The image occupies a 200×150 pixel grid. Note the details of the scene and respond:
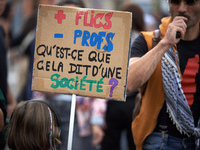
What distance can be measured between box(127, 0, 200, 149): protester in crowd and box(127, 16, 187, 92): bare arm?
10 millimetres

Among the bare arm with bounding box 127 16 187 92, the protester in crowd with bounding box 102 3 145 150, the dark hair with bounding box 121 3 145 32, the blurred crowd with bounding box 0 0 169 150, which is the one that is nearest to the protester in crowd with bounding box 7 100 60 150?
the bare arm with bounding box 127 16 187 92

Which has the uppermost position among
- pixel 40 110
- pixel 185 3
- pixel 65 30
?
pixel 185 3

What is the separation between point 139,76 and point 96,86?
0.32 meters

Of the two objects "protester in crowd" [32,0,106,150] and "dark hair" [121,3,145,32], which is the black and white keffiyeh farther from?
"dark hair" [121,3,145,32]

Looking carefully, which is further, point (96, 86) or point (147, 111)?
point (147, 111)

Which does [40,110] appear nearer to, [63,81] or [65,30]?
[63,81]

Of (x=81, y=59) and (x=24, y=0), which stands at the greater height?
(x=24, y=0)

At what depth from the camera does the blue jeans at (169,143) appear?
354 cm

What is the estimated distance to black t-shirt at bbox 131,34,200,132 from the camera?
3568mm

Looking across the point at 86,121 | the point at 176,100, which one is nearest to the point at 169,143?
the point at 176,100

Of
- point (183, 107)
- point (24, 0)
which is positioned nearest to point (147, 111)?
point (183, 107)

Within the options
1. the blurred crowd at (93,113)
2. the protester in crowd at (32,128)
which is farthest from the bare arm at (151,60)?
the blurred crowd at (93,113)

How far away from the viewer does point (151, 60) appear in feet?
10.9

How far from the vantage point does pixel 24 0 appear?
1602 cm
